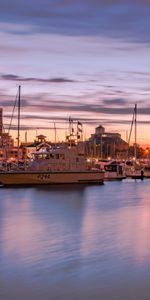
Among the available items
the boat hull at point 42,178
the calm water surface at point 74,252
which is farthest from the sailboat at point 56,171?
the calm water surface at point 74,252

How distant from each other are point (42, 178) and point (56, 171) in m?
1.79

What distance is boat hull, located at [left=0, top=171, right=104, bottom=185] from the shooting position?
190ft

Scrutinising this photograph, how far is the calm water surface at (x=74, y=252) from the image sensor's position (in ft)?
53.0

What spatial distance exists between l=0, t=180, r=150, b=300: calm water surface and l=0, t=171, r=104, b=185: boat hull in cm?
1593

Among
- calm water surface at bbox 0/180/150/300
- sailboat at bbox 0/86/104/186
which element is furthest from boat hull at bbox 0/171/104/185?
calm water surface at bbox 0/180/150/300

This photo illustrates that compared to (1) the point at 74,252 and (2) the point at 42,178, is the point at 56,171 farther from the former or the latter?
(1) the point at 74,252

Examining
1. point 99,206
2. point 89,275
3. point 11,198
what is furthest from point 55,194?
point 89,275

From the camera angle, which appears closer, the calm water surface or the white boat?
the calm water surface

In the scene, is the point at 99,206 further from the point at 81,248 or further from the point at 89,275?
the point at 89,275

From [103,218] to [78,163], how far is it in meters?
26.9

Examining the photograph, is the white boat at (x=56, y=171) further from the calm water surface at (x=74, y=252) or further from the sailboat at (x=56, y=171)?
the calm water surface at (x=74, y=252)

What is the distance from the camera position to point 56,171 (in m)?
59.5

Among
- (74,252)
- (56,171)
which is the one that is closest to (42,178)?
(56,171)

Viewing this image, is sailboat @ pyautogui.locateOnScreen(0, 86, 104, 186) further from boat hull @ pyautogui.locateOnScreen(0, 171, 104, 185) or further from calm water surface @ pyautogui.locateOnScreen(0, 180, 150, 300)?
Answer: calm water surface @ pyautogui.locateOnScreen(0, 180, 150, 300)
